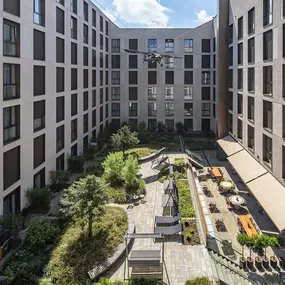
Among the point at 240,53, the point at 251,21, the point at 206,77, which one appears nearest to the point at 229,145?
the point at 240,53

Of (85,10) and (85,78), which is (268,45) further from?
(85,10)

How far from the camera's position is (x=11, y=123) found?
719 inches

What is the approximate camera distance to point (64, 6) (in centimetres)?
2692

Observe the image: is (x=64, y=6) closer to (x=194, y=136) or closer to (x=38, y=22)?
(x=38, y=22)

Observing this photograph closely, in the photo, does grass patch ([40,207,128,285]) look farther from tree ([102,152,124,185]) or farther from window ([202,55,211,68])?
window ([202,55,211,68])

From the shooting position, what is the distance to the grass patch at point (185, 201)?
19.4 meters

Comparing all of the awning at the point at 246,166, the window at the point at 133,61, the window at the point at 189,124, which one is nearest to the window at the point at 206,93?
the window at the point at 189,124

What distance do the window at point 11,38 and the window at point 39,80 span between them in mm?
2948

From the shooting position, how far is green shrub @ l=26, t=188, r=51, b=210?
1989cm

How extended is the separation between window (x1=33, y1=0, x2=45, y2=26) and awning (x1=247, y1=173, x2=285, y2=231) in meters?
17.7

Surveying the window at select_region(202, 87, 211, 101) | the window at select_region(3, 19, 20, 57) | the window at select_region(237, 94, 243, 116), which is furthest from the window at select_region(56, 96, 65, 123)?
the window at select_region(202, 87, 211, 101)

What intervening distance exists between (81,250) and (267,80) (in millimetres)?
16023

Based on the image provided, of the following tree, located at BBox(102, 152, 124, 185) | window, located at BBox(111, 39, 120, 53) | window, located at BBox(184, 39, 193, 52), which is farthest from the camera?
window, located at BBox(111, 39, 120, 53)

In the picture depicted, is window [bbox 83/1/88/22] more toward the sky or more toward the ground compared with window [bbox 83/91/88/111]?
more toward the sky
